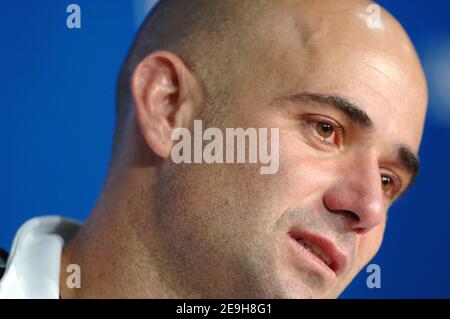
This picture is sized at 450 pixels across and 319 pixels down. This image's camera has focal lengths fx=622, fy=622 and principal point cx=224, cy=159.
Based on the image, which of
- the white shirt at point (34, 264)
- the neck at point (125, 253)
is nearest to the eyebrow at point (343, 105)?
the neck at point (125, 253)

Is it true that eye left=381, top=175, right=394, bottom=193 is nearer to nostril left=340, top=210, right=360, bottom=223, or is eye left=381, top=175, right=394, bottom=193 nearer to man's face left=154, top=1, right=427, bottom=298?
man's face left=154, top=1, right=427, bottom=298

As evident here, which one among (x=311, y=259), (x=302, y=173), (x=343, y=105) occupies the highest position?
(x=343, y=105)

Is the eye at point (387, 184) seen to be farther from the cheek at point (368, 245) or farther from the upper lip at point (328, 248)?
the upper lip at point (328, 248)

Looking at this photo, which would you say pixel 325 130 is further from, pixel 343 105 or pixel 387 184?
pixel 387 184

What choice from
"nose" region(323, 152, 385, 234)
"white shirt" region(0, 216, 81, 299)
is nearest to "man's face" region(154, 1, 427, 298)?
"nose" region(323, 152, 385, 234)

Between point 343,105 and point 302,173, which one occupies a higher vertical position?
point 343,105

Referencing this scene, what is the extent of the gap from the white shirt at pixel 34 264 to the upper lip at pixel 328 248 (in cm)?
48

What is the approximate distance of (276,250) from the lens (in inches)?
44.1

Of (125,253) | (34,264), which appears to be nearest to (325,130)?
(125,253)

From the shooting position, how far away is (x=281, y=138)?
118cm

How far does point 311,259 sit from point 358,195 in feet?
0.47

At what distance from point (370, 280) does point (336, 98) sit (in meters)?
0.56

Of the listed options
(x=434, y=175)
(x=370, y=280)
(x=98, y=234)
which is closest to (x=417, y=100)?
(x=434, y=175)

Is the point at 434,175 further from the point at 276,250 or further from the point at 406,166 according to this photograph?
the point at 276,250
